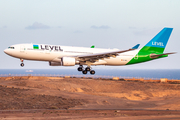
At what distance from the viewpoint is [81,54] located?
171 feet

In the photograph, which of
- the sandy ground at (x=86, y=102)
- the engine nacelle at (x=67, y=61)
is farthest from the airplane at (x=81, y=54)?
the sandy ground at (x=86, y=102)

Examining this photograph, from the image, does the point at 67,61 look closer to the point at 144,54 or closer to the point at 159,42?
the point at 144,54

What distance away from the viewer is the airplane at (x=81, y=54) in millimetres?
47844

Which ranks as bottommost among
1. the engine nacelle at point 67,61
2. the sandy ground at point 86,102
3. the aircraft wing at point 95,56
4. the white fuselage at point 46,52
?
the sandy ground at point 86,102

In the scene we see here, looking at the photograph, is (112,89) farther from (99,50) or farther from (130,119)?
(130,119)

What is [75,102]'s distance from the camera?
3759 centimetres

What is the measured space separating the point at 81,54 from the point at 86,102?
15118mm

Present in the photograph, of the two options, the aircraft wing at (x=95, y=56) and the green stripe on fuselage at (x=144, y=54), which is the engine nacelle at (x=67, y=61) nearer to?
the aircraft wing at (x=95, y=56)

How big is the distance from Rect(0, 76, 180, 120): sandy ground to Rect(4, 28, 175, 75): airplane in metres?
5.60

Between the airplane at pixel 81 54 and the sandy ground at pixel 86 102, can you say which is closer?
the sandy ground at pixel 86 102

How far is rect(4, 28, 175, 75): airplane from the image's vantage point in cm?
4784

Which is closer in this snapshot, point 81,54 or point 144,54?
point 81,54

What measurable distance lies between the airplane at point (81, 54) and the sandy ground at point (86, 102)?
18.4 ft

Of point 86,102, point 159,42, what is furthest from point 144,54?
point 86,102
